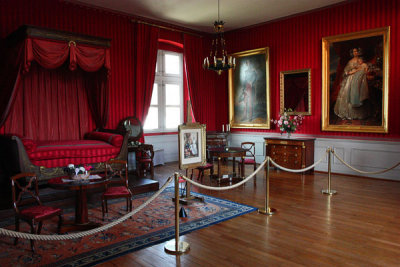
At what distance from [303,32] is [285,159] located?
3272mm

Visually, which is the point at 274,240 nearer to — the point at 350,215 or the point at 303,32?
the point at 350,215

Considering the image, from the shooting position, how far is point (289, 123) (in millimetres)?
8234

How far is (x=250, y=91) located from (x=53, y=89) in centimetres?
530

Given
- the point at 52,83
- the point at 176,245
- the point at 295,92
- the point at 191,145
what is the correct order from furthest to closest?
1. the point at 295,92
2. the point at 52,83
3. the point at 191,145
4. the point at 176,245

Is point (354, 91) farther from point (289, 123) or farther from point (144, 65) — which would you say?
point (144, 65)

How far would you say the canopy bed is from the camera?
5719 mm

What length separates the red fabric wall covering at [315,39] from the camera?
697 centimetres

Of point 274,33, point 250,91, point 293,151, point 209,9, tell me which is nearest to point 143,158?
point 293,151

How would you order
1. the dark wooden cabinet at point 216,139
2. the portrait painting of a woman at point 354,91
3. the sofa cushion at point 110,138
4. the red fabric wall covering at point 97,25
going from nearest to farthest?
the red fabric wall covering at point 97,25, the sofa cushion at point 110,138, the portrait painting of a woman at point 354,91, the dark wooden cabinet at point 216,139

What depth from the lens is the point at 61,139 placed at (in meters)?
7.20

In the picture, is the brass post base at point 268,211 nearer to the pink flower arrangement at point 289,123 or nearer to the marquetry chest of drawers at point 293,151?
the marquetry chest of drawers at point 293,151

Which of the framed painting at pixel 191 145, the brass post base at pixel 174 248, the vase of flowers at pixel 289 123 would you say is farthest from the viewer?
the vase of flowers at pixel 289 123

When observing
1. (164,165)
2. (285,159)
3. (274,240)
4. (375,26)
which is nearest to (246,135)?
(285,159)

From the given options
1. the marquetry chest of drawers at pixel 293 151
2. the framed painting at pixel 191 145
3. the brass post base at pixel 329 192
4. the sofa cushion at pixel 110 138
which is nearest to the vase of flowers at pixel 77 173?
the framed painting at pixel 191 145
